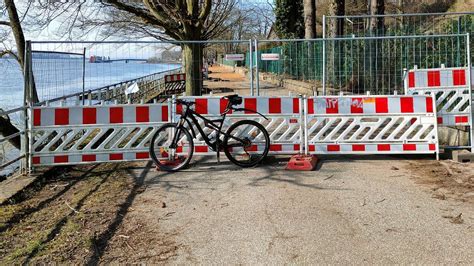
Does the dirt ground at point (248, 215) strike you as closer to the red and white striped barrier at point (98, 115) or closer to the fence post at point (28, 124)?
the fence post at point (28, 124)

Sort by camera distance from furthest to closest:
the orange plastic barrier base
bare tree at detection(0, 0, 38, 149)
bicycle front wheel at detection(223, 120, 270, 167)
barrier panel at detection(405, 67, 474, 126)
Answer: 1. bare tree at detection(0, 0, 38, 149)
2. barrier panel at detection(405, 67, 474, 126)
3. bicycle front wheel at detection(223, 120, 270, 167)
4. the orange plastic barrier base

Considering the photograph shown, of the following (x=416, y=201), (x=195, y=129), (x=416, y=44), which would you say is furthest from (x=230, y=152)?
(x=416, y=44)

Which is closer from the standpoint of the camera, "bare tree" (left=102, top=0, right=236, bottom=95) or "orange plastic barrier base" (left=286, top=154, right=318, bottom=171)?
"orange plastic barrier base" (left=286, top=154, right=318, bottom=171)

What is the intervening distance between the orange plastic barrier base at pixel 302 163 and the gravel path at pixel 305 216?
0.17m

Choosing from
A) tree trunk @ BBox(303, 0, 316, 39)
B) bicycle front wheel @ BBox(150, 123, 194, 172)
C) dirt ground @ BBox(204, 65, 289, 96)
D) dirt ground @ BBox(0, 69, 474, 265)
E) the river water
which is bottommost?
dirt ground @ BBox(0, 69, 474, 265)

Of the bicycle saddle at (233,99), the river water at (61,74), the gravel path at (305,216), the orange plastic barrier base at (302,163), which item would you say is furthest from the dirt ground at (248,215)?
the river water at (61,74)

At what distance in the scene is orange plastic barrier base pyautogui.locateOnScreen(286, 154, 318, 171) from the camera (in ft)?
25.9

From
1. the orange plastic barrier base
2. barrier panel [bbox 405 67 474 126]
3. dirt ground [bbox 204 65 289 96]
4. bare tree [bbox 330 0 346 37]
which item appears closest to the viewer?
the orange plastic barrier base

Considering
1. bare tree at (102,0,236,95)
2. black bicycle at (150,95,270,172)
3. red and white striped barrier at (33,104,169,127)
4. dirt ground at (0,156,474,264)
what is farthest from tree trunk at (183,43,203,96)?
dirt ground at (0,156,474,264)

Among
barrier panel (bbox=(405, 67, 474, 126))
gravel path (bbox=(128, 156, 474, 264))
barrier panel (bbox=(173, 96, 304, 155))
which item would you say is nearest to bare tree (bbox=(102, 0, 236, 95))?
barrier panel (bbox=(173, 96, 304, 155))

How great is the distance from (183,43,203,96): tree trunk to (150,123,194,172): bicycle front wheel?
5819 mm

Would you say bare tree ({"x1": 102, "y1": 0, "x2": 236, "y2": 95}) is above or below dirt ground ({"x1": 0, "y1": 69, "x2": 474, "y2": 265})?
above

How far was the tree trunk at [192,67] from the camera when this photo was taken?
45.7 ft

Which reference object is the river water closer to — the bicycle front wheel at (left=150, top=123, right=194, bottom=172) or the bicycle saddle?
the bicycle front wheel at (left=150, top=123, right=194, bottom=172)
